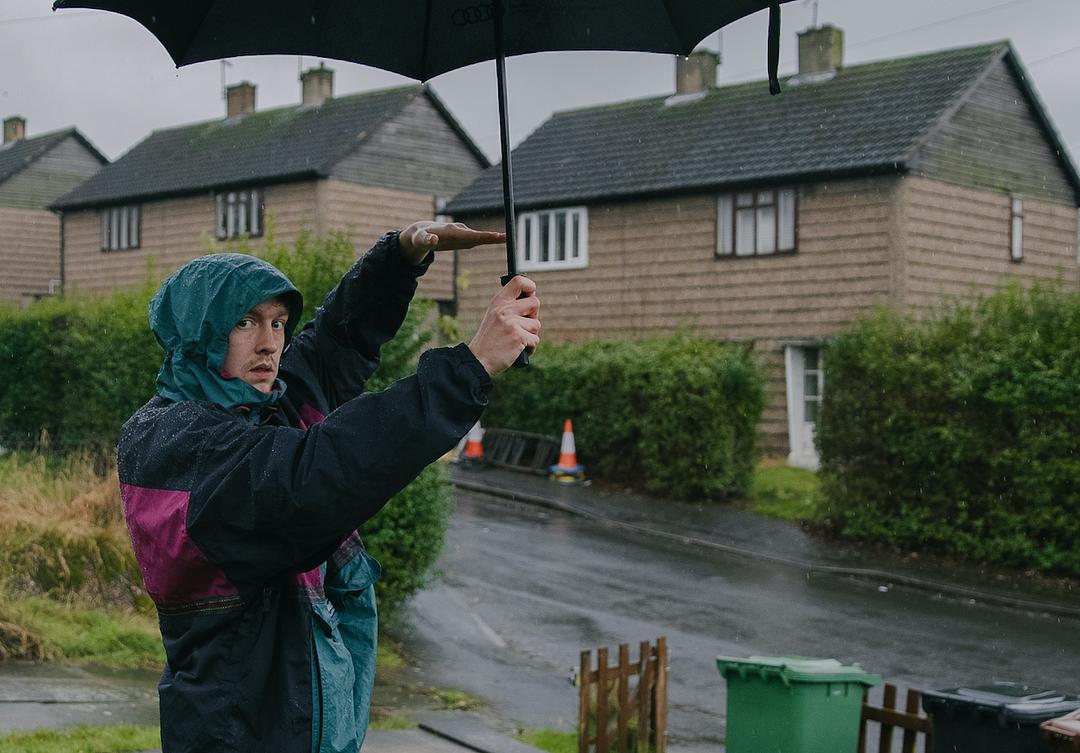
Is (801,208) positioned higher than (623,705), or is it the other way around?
(801,208)

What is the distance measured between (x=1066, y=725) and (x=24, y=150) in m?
45.8

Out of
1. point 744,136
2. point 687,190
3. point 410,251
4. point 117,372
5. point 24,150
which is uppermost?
point 24,150

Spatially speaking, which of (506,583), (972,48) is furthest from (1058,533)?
(972,48)

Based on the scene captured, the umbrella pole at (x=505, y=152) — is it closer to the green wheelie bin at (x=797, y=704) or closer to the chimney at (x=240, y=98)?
the green wheelie bin at (x=797, y=704)

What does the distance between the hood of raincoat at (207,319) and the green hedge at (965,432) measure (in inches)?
493

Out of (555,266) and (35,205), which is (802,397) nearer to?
(555,266)

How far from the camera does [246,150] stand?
113 feet

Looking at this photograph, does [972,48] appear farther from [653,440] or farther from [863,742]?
[863,742]

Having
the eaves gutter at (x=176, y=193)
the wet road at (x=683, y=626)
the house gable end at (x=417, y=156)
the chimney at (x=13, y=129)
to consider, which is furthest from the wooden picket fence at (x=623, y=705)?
the chimney at (x=13, y=129)

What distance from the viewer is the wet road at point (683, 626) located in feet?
32.2

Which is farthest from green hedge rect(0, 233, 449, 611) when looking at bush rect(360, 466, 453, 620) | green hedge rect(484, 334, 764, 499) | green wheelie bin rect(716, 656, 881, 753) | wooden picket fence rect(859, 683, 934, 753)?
green hedge rect(484, 334, 764, 499)

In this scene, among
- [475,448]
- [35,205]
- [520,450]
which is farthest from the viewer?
[35,205]

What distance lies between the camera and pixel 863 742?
677 centimetres

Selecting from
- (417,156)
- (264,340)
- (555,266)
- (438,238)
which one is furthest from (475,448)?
(264,340)
